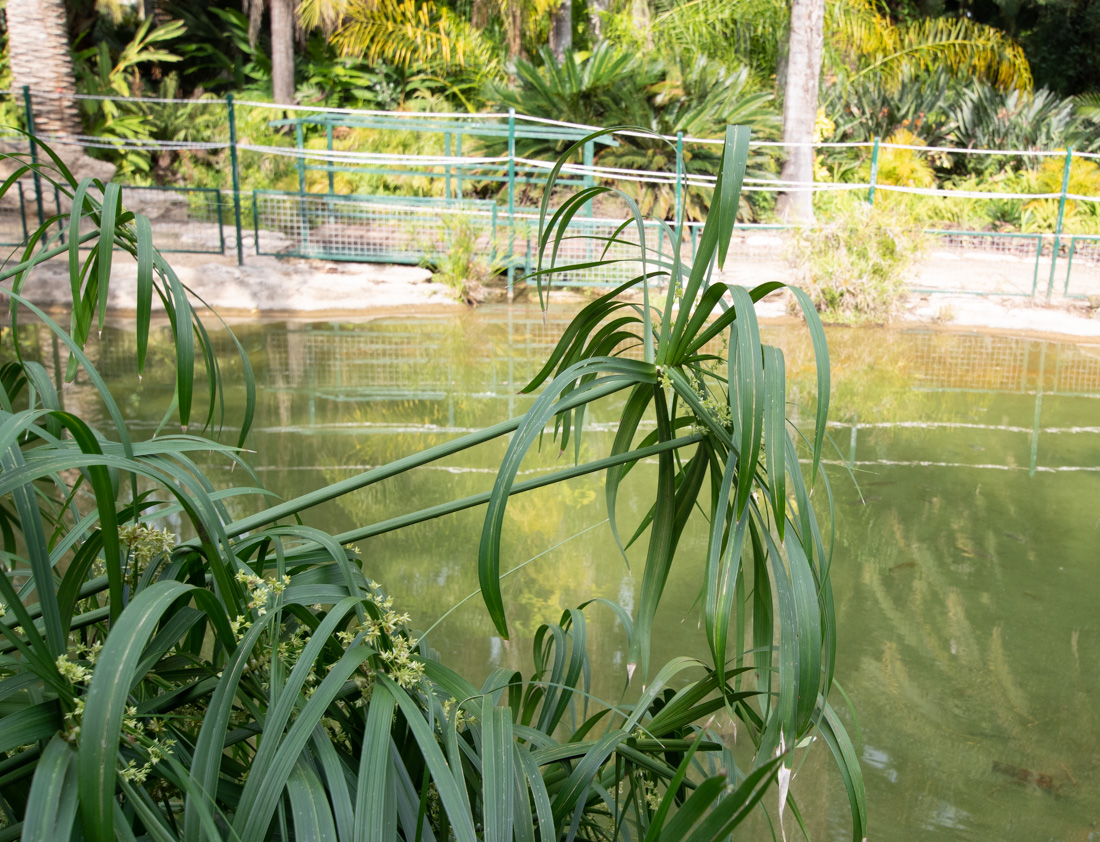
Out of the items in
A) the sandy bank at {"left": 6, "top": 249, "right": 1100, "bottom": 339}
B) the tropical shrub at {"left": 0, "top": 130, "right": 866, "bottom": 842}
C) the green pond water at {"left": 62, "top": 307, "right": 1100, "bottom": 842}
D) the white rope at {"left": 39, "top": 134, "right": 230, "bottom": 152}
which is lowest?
the green pond water at {"left": 62, "top": 307, "right": 1100, "bottom": 842}

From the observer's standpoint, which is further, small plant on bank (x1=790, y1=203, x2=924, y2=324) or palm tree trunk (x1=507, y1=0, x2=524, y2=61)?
palm tree trunk (x1=507, y1=0, x2=524, y2=61)

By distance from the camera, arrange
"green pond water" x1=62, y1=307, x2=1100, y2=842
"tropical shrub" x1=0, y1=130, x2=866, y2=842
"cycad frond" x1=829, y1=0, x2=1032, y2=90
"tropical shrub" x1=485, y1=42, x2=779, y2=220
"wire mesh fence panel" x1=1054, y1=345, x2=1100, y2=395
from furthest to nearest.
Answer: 1. "cycad frond" x1=829, y1=0, x2=1032, y2=90
2. "tropical shrub" x1=485, y1=42, x2=779, y2=220
3. "wire mesh fence panel" x1=1054, y1=345, x2=1100, y2=395
4. "green pond water" x1=62, y1=307, x2=1100, y2=842
5. "tropical shrub" x1=0, y1=130, x2=866, y2=842

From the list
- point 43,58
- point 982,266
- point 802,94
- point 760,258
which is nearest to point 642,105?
point 802,94

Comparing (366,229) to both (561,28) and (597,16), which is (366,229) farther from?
(597,16)

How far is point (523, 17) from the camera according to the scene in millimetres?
13430

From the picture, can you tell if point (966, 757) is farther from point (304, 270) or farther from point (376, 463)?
point (304, 270)

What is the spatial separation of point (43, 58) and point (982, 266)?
10.5 metres

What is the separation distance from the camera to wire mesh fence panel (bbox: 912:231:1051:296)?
8.66 m

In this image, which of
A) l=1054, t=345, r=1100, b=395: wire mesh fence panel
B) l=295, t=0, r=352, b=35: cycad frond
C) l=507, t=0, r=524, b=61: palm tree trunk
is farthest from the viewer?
l=295, t=0, r=352, b=35: cycad frond

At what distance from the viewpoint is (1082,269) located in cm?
977

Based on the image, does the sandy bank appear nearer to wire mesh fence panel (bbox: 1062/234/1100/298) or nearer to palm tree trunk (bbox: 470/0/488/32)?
wire mesh fence panel (bbox: 1062/234/1100/298)

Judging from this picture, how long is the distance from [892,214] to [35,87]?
941cm

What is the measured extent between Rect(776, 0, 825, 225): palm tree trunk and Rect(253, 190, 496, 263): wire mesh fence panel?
3.94m

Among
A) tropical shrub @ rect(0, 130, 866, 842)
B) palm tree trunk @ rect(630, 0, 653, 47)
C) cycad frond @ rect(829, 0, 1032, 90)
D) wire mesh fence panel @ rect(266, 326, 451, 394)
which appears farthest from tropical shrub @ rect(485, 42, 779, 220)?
tropical shrub @ rect(0, 130, 866, 842)
